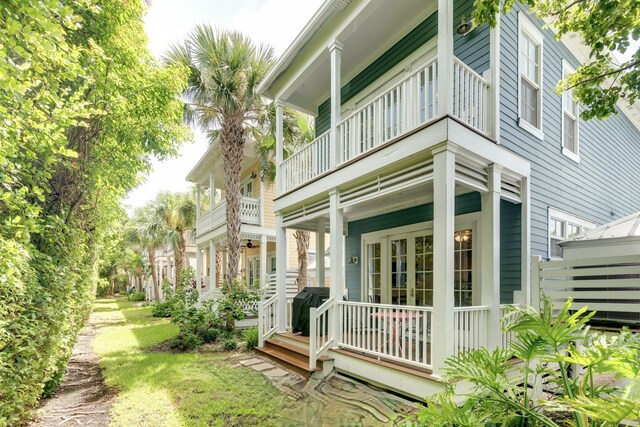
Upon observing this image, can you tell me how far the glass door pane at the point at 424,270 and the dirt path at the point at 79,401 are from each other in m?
5.97

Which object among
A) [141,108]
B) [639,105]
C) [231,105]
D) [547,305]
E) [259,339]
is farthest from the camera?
[231,105]

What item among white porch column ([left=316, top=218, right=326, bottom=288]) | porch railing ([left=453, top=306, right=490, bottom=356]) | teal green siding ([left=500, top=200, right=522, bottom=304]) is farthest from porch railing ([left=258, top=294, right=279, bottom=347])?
teal green siding ([left=500, top=200, right=522, bottom=304])

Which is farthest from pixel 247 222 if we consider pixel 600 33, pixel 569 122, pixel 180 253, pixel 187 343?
pixel 600 33

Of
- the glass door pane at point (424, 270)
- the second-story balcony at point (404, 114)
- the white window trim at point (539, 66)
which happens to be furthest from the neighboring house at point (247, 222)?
the white window trim at point (539, 66)

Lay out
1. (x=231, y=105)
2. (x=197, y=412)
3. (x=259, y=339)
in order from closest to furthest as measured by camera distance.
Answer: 1. (x=197, y=412)
2. (x=259, y=339)
3. (x=231, y=105)

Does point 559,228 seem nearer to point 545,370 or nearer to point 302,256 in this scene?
point 545,370

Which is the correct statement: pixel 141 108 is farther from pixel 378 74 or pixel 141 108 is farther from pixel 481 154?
pixel 481 154

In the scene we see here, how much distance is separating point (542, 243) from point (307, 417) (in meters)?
5.43

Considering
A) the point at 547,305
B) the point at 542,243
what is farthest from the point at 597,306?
the point at 542,243

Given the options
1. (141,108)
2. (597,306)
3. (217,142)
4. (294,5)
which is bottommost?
(597,306)

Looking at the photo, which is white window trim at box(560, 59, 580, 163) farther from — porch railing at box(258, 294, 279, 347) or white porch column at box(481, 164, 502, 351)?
porch railing at box(258, 294, 279, 347)

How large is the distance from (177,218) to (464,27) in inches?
858

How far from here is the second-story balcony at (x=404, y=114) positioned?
4941 millimetres

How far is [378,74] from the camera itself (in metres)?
7.82
